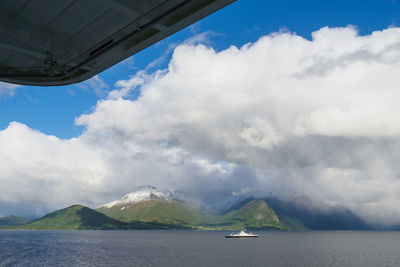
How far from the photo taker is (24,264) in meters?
99.4

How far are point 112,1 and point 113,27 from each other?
1.49 m

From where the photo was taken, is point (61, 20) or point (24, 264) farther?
point (24, 264)

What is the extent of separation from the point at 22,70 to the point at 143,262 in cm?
10660

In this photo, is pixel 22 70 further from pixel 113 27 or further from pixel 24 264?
pixel 24 264

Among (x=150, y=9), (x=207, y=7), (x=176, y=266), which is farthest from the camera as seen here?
(x=176, y=266)

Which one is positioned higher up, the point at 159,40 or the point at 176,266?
the point at 159,40

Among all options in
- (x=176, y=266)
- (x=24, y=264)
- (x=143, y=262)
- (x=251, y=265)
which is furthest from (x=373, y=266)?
(x=24, y=264)

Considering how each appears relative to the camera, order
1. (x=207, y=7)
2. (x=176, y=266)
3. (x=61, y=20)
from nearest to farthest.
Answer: (x=207, y=7) → (x=61, y=20) → (x=176, y=266)

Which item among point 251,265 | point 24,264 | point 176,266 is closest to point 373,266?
point 251,265

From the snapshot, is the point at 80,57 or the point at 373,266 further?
the point at 373,266

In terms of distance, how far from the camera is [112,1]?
7.48 m

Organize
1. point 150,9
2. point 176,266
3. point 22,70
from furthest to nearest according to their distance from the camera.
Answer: point 176,266
point 22,70
point 150,9

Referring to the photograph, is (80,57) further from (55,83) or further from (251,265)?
(251,265)

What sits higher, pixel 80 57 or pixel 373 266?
pixel 80 57
